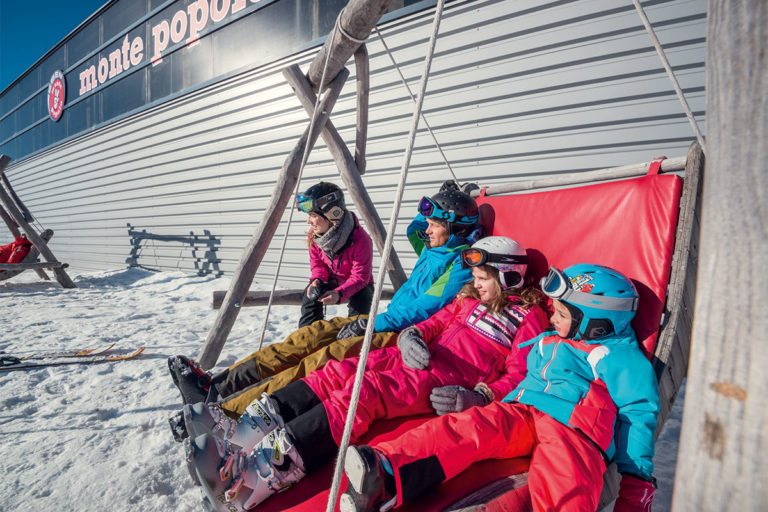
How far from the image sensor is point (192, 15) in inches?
289

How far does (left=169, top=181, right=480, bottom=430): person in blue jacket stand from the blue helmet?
817mm

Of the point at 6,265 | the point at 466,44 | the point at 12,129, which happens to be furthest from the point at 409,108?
the point at 12,129

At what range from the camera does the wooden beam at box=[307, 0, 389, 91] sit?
2393mm

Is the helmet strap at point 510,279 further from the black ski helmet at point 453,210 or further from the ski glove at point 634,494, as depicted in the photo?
the ski glove at point 634,494

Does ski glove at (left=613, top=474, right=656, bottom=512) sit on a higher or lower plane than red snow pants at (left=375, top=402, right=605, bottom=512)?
lower

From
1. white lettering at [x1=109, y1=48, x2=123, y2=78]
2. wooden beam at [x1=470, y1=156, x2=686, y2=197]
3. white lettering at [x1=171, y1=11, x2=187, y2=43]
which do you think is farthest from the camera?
white lettering at [x1=109, y1=48, x2=123, y2=78]

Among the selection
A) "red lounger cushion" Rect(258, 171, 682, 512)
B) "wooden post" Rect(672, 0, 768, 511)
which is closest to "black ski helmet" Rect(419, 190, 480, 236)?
"red lounger cushion" Rect(258, 171, 682, 512)

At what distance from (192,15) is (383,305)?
6.47m

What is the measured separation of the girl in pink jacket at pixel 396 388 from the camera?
1.42 metres

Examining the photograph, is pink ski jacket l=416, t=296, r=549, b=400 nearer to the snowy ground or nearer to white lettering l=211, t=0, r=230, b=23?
the snowy ground

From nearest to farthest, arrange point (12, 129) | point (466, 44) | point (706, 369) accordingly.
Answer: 1. point (706, 369)
2. point (466, 44)
3. point (12, 129)

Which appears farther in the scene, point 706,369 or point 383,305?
point 383,305

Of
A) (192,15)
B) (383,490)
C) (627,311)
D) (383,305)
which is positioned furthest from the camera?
(192,15)

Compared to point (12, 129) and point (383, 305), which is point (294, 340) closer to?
point (383, 305)
